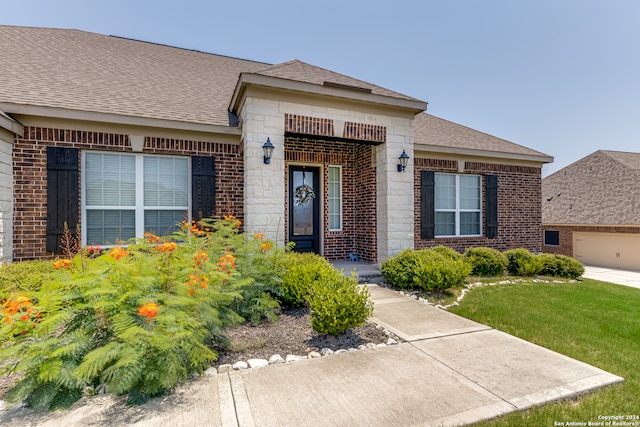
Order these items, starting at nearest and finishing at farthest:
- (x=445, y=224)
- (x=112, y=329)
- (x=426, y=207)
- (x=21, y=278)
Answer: (x=112, y=329), (x=21, y=278), (x=426, y=207), (x=445, y=224)

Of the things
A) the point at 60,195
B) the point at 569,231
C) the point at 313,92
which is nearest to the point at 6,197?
the point at 60,195

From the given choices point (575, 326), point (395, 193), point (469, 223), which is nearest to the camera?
point (575, 326)

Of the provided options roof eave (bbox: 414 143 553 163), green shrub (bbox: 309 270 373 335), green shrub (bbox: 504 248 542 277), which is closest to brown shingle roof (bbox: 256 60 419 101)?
roof eave (bbox: 414 143 553 163)

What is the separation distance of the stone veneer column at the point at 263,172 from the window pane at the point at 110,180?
241 cm

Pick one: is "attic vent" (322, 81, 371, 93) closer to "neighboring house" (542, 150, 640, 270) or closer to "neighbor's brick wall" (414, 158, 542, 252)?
"neighbor's brick wall" (414, 158, 542, 252)

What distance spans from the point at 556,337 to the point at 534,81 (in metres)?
13.1

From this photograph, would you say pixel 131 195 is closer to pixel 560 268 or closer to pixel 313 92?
pixel 313 92

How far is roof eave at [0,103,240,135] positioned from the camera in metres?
5.47

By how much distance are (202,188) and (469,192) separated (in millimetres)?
7866

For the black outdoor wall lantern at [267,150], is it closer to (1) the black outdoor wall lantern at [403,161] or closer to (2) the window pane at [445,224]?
(1) the black outdoor wall lantern at [403,161]

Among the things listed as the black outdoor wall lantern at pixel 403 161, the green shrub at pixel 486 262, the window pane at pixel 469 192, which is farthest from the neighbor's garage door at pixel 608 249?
the black outdoor wall lantern at pixel 403 161

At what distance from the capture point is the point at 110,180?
6238 millimetres

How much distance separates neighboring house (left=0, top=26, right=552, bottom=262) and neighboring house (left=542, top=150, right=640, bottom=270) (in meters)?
8.63

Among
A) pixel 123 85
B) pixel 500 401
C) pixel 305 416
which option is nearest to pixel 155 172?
pixel 123 85
